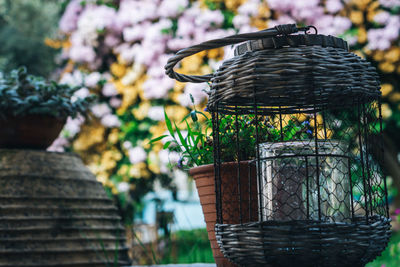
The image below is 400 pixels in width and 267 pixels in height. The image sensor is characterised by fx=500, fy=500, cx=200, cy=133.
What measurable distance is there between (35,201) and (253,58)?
4.41 ft

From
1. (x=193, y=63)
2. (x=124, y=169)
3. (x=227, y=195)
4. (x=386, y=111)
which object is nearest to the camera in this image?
(x=227, y=195)

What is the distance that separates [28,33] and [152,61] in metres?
3.62

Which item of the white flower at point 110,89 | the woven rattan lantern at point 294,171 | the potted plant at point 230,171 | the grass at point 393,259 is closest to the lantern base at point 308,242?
the woven rattan lantern at point 294,171

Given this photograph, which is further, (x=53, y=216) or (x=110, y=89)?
(x=110, y=89)

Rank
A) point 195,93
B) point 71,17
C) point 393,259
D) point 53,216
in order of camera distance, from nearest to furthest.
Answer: point 53,216 → point 393,259 → point 195,93 → point 71,17

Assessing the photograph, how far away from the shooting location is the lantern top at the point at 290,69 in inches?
43.6

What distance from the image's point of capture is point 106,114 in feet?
13.9

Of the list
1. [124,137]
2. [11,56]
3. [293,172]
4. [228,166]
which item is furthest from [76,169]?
[11,56]

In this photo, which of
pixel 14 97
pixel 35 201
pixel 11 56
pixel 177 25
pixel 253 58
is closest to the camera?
pixel 253 58

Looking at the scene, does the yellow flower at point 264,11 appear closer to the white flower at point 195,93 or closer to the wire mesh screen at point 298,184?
the white flower at point 195,93

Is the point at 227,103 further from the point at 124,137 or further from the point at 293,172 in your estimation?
the point at 124,137

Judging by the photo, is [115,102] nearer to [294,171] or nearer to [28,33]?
[294,171]

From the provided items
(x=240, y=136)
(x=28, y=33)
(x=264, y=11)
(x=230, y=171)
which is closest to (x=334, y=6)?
(x=264, y=11)

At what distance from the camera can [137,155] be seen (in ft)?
12.9
